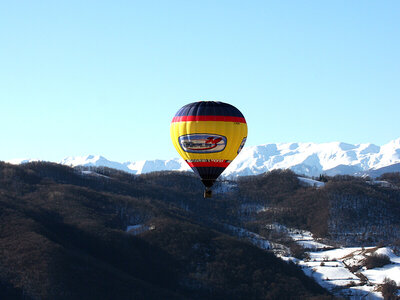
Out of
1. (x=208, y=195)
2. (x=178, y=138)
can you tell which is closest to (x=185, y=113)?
(x=178, y=138)

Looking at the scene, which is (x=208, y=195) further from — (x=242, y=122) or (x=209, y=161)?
(x=242, y=122)

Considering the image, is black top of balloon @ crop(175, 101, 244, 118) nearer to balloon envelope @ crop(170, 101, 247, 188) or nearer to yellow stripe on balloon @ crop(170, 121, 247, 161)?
balloon envelope @ crop(170, 101, 247, 188)

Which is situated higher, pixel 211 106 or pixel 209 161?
pixel 211 106

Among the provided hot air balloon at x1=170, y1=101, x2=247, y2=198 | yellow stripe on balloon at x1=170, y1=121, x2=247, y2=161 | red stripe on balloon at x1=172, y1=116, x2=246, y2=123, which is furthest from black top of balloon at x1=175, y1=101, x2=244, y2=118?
yellow stripe on balloon at x1=170, y1=121, x2=247, y2=161

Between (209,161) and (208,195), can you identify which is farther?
(209,161)

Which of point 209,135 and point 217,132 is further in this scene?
point 217,132

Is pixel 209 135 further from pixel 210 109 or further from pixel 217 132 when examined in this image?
pixel 210 109

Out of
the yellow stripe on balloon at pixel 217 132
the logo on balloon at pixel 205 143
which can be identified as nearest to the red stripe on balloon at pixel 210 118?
the yellow stripe on balloon at pixel 217 132

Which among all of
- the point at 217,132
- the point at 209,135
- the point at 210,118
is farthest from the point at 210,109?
the point at 209,135
